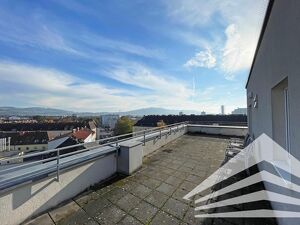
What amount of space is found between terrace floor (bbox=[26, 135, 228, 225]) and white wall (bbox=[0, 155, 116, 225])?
146 millimetres

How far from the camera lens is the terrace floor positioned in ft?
8.39

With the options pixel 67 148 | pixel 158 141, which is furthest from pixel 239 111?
pixel 67 148

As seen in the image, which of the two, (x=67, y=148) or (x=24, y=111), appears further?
(x=24, y=111)

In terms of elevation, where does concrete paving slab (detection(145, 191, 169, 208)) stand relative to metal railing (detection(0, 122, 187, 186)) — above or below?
below

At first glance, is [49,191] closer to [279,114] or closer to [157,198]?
[157,198]

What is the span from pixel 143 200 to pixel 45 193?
1691 mm

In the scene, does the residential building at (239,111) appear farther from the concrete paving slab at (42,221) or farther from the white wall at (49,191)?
the concrete paving slab at (42,221)

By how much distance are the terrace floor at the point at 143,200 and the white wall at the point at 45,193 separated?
0.15 metres

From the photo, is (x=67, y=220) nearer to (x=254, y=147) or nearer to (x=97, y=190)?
(x=97, y=190)

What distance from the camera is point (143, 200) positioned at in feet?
10.1

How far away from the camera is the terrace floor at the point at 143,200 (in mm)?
2557

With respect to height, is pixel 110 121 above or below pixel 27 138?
above

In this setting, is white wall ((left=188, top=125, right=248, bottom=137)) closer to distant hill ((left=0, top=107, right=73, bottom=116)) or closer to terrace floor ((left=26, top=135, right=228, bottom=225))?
terrace floor ((left=26, top=135, right=228, bottom=225))

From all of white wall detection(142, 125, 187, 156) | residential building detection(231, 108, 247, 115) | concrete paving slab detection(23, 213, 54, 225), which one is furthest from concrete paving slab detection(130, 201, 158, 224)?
residential building detection(231, 108, 247, 115)
